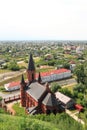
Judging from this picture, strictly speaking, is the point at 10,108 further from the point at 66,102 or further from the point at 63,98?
the point at 66,102

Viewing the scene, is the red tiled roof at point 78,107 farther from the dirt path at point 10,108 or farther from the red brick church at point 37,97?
the dirt path at point 10,108

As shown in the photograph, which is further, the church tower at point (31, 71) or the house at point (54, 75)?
the house at point (54, 75)

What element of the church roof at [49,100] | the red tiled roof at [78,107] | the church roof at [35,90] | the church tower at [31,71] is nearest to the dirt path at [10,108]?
the church roof at [35,90]

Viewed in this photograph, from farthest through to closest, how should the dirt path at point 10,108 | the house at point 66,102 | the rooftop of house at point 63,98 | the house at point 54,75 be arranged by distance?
1. the house at point 54,75
2. the rooftop of house at point 63,98
3. the house at point 66,102
4. the dirt path at point 10,108

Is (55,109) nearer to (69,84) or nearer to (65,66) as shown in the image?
(69,84)

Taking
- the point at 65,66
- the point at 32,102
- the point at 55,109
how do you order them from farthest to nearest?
1. the point at 65,66
2. the point at 32,102
3. the point at 55,109

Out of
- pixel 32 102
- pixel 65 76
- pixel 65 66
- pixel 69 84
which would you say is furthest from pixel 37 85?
pixel 65 66

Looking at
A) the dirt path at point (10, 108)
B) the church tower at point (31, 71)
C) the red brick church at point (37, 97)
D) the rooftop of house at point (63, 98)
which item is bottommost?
the dirt path at point (10, 108)

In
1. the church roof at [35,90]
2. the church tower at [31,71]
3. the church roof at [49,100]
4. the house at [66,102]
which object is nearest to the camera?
the church roof at [49,100]
